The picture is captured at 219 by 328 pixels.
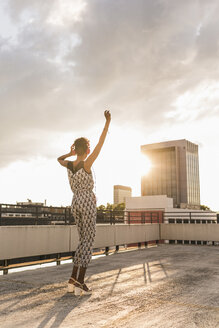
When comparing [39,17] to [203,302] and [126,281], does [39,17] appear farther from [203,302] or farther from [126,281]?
[203,302]

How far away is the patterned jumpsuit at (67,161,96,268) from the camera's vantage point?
365cm

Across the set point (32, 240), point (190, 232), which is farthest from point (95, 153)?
point (190, 232)

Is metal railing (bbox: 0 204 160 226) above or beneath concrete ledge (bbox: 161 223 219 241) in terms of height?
above

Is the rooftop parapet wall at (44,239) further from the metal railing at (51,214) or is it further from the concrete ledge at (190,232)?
the concrete ledge at (190,232)

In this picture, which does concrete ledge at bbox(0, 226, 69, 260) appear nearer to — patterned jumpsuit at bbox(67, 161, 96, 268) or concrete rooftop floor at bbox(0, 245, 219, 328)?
concrete rooftop floor at bbox(0, 245, 219, 328)

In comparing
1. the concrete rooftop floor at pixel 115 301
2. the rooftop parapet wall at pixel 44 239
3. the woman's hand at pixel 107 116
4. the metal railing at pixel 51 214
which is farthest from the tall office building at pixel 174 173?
Result: the woman's hand at pixel 107 116

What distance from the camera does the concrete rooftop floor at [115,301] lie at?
8.53 feet

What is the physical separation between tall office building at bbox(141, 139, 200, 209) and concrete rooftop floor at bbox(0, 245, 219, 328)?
13748 cm

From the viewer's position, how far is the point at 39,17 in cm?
875

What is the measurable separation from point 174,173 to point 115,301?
14129 centimetres

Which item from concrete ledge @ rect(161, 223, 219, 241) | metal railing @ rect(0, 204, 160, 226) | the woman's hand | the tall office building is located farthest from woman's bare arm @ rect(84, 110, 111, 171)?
the tall office building

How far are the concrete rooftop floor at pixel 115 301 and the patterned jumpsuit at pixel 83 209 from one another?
20.0 inches

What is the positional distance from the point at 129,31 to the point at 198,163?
15063 cm

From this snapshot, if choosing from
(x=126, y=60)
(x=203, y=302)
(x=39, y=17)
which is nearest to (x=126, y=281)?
(x=203, y=302)
